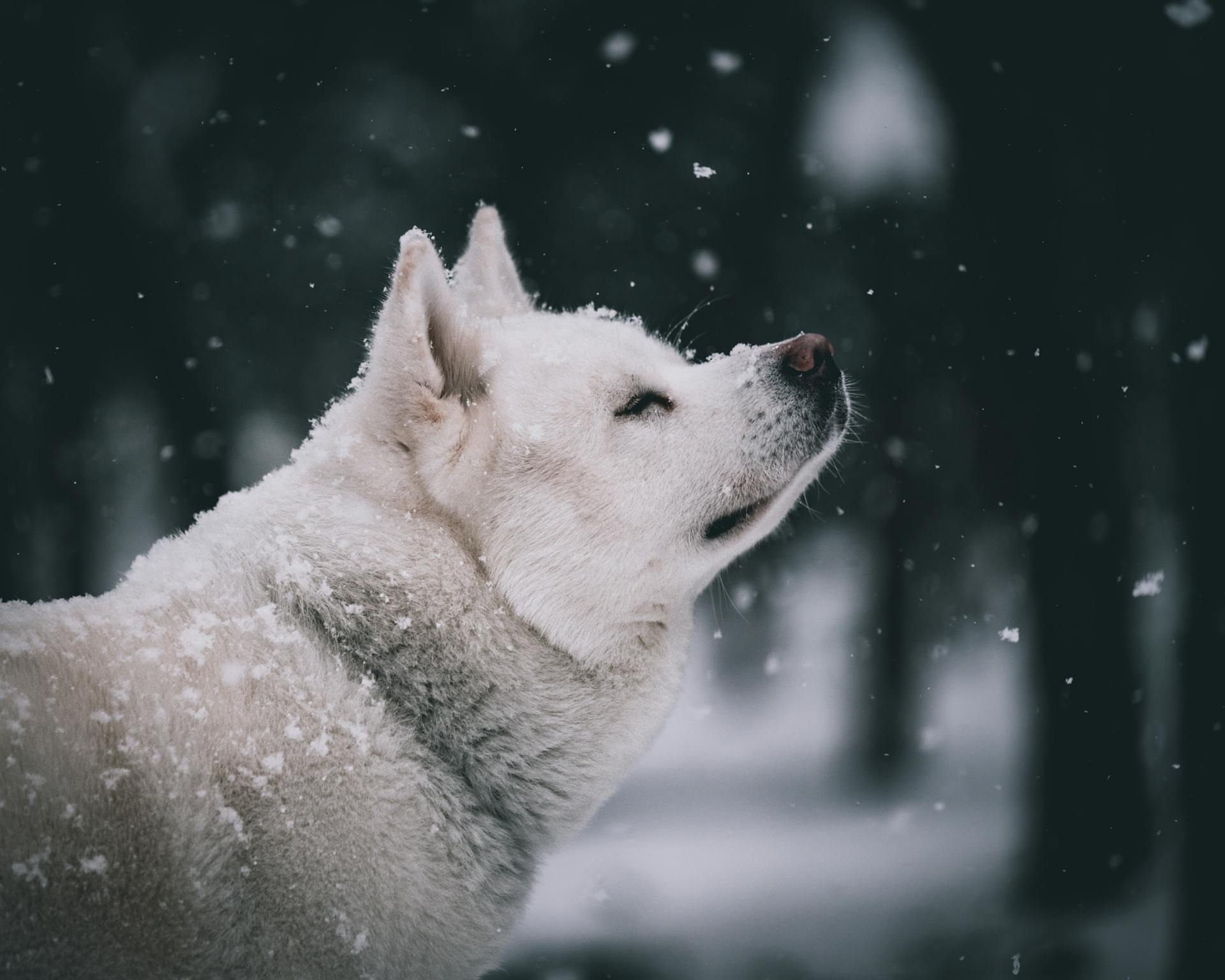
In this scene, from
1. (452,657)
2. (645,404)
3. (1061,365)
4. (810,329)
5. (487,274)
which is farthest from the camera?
(810,329)

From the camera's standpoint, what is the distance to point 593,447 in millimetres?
2102

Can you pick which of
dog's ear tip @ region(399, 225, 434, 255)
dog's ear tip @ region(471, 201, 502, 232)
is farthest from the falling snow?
dog's ear tip @ region(399, 225, 434, 255)

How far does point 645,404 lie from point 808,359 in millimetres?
424

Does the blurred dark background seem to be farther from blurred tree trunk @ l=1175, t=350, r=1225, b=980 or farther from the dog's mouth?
the dog's mouth

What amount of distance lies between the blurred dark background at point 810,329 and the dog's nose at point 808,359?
A: 3.73 ft

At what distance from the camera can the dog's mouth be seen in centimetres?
221

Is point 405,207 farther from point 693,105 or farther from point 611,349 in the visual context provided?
point 611,349

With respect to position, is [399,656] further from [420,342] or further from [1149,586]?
[1149,586]

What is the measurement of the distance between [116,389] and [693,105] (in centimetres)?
280

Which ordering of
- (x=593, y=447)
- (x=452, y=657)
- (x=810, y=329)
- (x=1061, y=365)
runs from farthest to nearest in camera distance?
1. (x=810, y=329)
2. (x=1061, y=365)
3. (x=593, y=447)
4. (x=452, y=657)

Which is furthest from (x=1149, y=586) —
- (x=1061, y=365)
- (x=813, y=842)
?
(x=813, y=842)

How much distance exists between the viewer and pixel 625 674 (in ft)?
7.17

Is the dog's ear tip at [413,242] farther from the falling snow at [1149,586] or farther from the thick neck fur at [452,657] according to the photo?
the falling snow at [1149,586]

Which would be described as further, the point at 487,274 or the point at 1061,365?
the point at 1061,365
